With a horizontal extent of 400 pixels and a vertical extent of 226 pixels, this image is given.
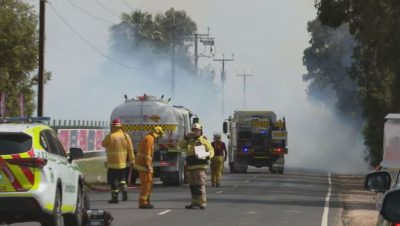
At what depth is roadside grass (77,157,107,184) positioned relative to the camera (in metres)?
38.0

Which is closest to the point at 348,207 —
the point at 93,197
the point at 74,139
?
the point at 93,197

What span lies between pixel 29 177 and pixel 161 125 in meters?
20.8

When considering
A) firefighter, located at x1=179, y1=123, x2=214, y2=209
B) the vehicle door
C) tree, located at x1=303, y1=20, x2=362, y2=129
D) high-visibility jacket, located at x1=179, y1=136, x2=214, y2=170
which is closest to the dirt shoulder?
firefighter, located at x1=179, y1=123, x2=214, y2=209

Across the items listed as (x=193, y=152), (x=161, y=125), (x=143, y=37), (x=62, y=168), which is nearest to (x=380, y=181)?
(x=62, y=168)

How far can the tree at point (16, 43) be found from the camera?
3984 centimetres

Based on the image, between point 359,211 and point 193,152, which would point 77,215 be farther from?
point 359,211

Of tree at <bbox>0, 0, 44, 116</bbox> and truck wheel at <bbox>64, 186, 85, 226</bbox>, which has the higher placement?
tree at <bbox>0, 0, 44, 116</bbox>

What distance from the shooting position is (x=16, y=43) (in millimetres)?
40156

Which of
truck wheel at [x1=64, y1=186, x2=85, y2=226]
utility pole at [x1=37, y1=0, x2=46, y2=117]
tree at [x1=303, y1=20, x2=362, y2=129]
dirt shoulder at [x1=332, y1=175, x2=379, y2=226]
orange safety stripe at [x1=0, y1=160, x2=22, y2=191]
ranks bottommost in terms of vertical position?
dirt shoulder at [x1=332, y1=175, x2=379, y2=226]

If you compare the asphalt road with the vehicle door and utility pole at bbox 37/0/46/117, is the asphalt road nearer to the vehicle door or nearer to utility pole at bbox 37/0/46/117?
the vehicle door

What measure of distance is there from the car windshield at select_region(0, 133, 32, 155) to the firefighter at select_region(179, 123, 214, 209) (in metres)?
9.16

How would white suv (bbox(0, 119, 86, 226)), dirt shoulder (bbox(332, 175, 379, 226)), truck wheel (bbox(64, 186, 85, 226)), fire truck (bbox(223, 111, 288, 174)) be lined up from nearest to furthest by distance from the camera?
white suv (bbox(0, 119, 86, 226)) < truck wheel (bbox(64, 186, 85, 226)) < dirt shoulder (bbox(332, 175, 379, 226)) < fire truck (bbox(223, 111, 288, 174))

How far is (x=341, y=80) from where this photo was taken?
12419 cm

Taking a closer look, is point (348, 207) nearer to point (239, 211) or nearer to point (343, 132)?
point (239, 211)
